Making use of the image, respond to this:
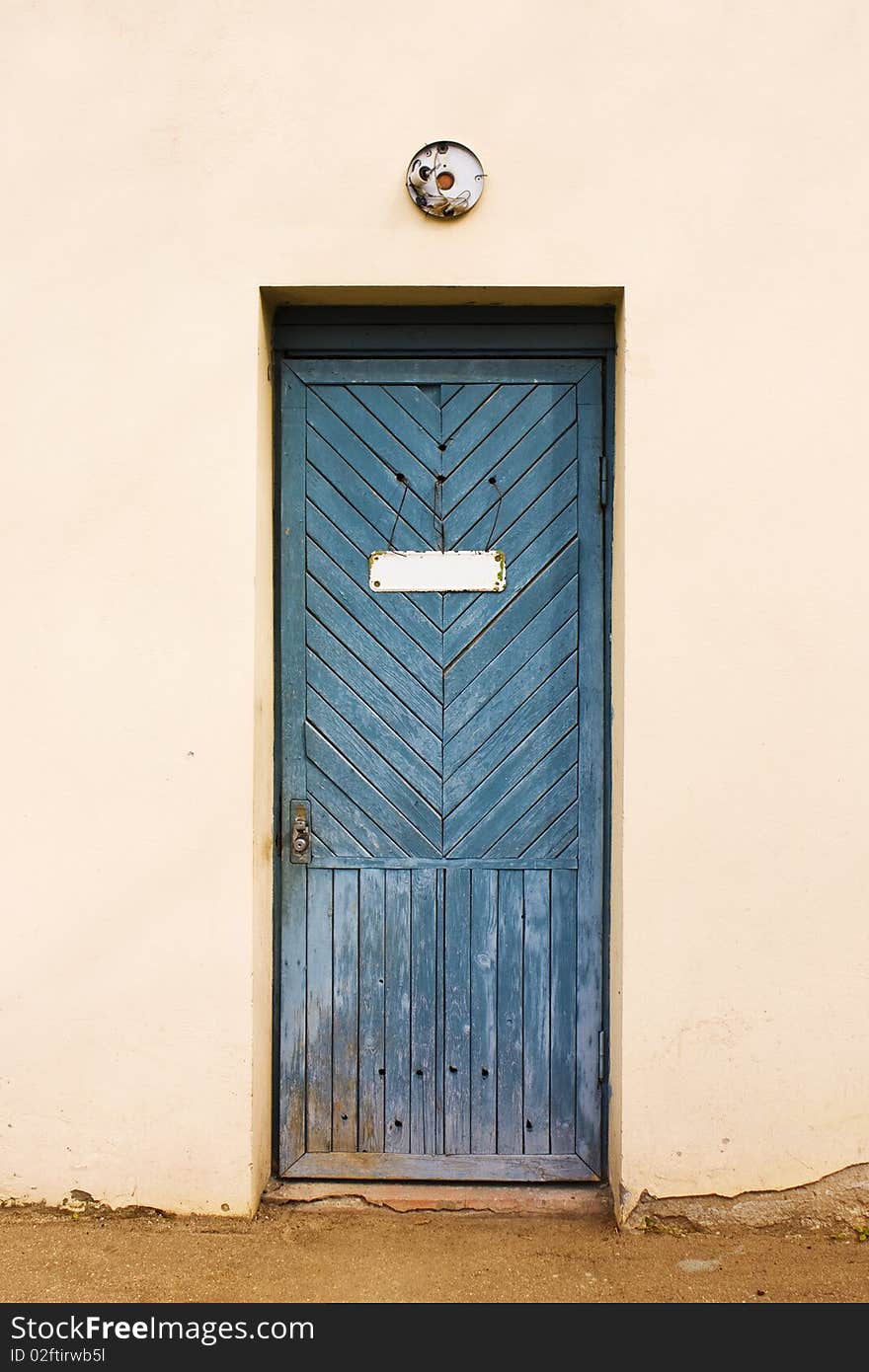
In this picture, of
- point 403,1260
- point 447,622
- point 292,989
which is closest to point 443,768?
point 447,622

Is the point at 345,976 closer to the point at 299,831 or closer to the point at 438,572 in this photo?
the point at 299,831

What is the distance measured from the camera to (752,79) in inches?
111

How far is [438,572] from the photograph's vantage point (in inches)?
122

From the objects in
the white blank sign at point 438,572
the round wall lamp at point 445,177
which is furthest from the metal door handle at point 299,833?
the round wall lamp at point 445,177

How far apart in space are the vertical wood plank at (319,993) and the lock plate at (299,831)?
0.07 metres

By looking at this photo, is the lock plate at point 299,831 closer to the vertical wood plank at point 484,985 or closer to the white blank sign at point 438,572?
the vertical wood plank at point 484,985

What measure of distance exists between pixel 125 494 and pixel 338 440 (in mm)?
672

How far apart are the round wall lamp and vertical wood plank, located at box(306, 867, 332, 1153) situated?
6.62ft

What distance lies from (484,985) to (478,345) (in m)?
1.99

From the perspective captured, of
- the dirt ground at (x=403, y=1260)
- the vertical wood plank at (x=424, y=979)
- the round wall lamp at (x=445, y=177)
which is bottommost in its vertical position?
the dirt ground at (x=403, y=1260)

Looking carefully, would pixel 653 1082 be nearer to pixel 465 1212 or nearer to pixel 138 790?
pixel 465 1212

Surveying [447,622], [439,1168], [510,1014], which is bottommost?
[439,1168]

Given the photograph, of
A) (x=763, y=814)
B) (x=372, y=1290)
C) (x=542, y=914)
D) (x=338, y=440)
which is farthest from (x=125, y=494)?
(x=372, y=1290)

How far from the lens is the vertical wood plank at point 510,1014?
308cm
